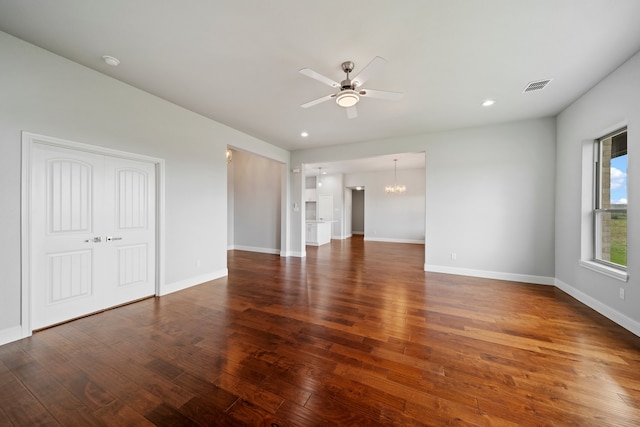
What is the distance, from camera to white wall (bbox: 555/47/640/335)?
2518 mm

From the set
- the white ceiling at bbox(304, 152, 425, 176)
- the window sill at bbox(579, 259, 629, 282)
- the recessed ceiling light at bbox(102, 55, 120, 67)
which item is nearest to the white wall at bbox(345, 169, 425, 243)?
the white ceiling at bbox(304, 152, 425, 176)

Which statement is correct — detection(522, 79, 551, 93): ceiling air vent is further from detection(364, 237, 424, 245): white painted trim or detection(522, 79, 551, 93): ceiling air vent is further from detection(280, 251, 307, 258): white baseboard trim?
detection(364, 237, 424, 245): white painted trim

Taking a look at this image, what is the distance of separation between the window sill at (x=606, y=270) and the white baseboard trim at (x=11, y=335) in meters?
6.46

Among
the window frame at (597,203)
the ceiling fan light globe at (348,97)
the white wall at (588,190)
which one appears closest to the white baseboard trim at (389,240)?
the white wall at (588,190)

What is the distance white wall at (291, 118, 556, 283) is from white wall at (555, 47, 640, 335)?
210mm

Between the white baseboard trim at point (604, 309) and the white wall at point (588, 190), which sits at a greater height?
the white wall at point (588, 190)

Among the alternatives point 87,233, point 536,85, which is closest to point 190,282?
point 87,233

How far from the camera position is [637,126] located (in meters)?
2.49

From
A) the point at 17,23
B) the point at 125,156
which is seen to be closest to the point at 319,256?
the point at 125,156

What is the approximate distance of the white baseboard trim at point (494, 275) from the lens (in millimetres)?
4242

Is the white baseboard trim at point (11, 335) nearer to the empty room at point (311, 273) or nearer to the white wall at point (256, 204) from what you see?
the empty room at point (311, 273)

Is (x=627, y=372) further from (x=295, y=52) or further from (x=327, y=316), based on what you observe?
(x=295, y=52)

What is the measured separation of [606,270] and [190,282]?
19.4ft

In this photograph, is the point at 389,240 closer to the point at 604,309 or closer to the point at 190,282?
the point at 604,309
